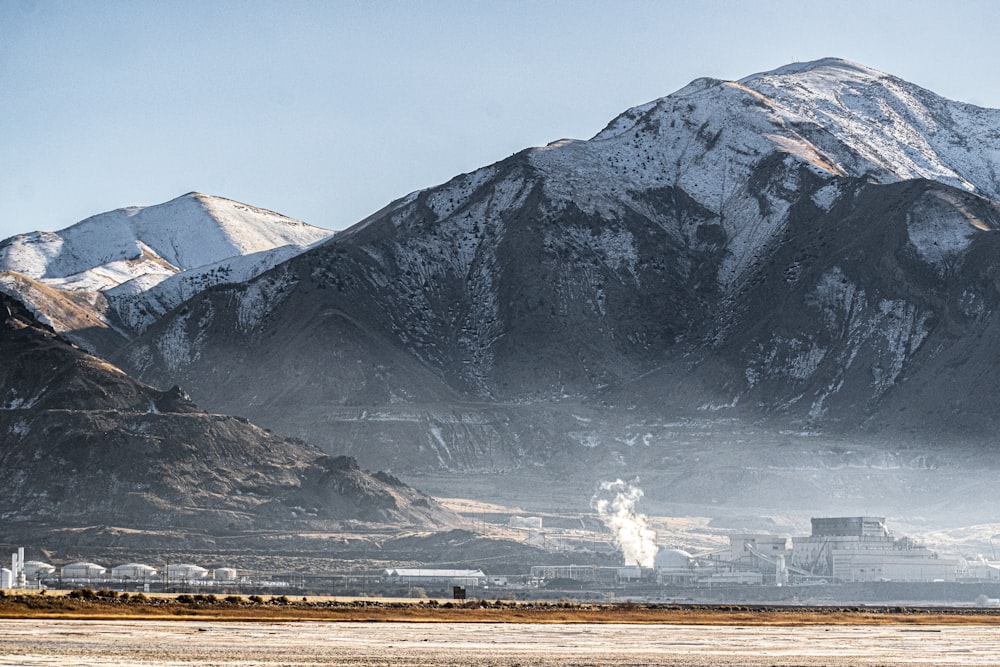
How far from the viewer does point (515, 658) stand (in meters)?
65.8

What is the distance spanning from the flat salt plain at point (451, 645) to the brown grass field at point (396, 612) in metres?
5.36

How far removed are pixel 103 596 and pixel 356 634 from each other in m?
27.8

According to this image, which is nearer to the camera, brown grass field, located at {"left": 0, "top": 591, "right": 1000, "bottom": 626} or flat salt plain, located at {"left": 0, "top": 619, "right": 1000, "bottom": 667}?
flat salt plain, located at {"left": 0, "top": 619, "right": 1000, "bottom": 667}

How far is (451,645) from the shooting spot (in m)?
72.4

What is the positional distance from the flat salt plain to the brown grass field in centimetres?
536

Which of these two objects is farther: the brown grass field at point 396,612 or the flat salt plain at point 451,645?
the brown grass field at point 396,612

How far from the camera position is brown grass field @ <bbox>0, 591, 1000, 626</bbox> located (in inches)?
3521

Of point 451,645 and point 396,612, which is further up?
point 396,612

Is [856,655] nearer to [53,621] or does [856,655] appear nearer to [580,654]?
[580,654]

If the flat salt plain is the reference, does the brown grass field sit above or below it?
above

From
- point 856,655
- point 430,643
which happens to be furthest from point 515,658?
point 856,655

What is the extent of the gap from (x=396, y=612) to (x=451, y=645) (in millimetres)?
31003

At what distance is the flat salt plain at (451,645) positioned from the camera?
6216 centimetres

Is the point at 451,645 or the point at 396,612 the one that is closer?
the point at 451,645
